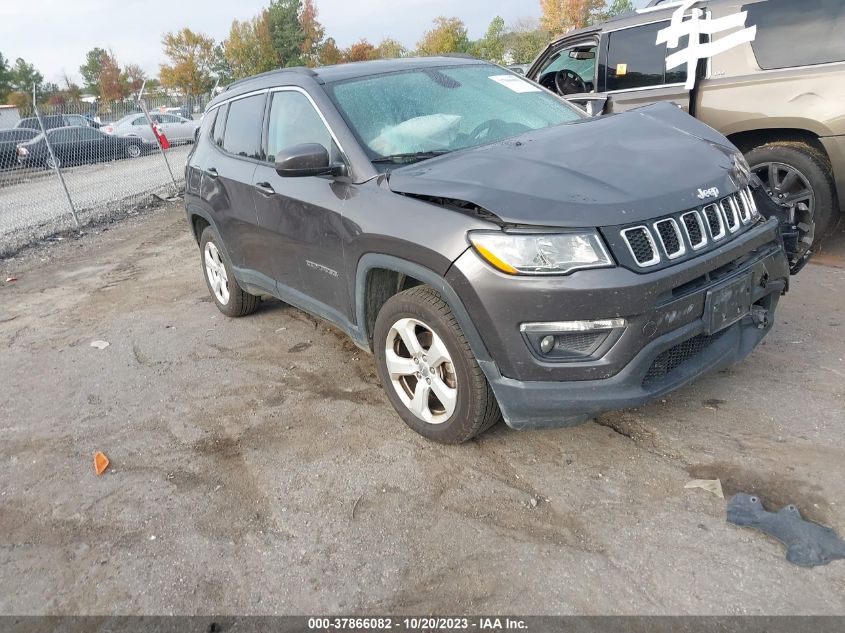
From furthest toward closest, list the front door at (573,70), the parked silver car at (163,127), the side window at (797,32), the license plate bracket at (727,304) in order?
1. the parked silver car at (163,127)
2. the front door at (573,70)
3. the side window at (797,32)
4. the license plate bracket at (727,304)

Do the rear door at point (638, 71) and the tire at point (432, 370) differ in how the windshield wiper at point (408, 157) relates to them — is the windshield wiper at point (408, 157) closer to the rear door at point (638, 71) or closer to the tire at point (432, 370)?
the tire at point (432, 370)

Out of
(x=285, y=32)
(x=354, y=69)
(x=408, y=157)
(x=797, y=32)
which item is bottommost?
(x=408, y=157)

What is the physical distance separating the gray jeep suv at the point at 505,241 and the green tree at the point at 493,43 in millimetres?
52300

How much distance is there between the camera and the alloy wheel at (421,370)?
3004 millimetres

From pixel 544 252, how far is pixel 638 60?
4391 millimetres

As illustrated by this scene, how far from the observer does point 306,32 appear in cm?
5400

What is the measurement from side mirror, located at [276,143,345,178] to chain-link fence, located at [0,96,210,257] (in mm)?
7570

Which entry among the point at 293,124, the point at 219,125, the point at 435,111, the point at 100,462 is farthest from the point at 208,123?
the point at 100,462

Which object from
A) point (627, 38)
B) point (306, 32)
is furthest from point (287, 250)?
point (306, 32)

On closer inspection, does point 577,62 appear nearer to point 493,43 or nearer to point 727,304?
point 727,304

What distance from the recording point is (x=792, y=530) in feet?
7.82

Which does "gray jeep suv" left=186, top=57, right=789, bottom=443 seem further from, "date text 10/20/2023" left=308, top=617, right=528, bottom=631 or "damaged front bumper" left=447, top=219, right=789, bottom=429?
"date text 10/20/2023" left=308, top=617, right=528, bottom=631

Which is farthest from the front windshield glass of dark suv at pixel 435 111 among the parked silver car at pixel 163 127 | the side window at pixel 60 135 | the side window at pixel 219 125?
the parked silver car at pixel 163 127

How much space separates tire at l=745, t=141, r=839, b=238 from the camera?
4.95m
